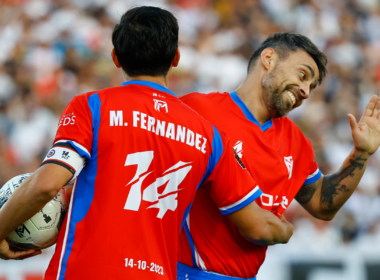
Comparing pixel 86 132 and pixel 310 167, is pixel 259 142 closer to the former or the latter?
pixel 310 167

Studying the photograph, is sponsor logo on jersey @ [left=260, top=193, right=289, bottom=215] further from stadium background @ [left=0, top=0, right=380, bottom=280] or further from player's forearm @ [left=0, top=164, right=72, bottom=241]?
stadium background @ [left=0, top=0, right=380, bottom=280]

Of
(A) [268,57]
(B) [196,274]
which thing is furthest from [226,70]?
(B) [196,274]

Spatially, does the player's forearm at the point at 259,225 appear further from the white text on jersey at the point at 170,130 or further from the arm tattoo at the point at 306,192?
the arm tattoo at the point at 306,192

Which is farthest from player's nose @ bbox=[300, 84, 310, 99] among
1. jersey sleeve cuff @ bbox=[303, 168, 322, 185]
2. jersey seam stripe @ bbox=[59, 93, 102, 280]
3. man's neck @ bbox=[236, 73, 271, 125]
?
jersey seam stripe @ bbox=[59, 93, 102, 280]

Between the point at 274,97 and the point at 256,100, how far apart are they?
14cm

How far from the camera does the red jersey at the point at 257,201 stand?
10.3 ft

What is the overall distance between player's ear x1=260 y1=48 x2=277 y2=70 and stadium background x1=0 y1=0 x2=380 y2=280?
9.41 feet

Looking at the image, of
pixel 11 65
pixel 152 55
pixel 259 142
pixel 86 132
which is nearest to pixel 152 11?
pixel 152 55

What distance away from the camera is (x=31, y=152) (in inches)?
314

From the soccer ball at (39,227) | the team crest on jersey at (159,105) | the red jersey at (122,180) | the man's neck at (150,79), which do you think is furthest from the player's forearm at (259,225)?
the soccer ball at (39,227)

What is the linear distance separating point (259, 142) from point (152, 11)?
1.24 meters

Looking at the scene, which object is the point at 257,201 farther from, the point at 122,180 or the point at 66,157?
the point at 66,157

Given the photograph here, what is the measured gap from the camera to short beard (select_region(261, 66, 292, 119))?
10.9 feet

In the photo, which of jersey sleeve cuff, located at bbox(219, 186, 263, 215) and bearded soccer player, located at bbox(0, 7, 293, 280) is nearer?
bearded soccer player, located at bbox(0, 7, 293, 280)
